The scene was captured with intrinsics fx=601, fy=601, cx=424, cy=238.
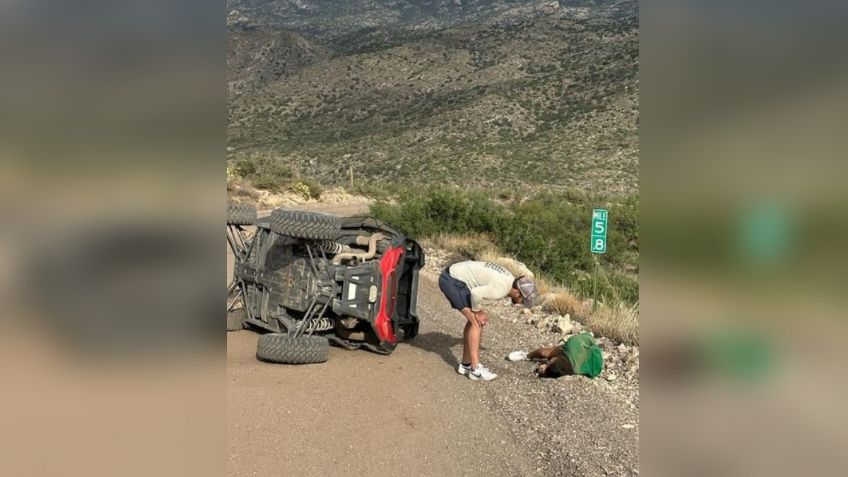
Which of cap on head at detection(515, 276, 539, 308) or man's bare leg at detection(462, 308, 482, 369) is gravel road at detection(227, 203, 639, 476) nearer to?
man's bare leg at detection(462, 308, 482, 369)

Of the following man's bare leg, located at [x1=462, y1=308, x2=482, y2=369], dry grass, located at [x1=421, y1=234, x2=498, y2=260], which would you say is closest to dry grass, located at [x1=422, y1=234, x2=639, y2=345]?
dry grass, located at [x1=421, y1=234, x2=498, y2=260]

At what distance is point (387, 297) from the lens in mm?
7020

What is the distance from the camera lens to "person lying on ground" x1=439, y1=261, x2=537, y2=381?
675 cm

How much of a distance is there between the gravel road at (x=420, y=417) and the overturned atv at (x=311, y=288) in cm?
25

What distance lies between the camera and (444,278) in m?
7.11

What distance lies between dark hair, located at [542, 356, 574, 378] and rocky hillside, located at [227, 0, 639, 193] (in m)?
19.4

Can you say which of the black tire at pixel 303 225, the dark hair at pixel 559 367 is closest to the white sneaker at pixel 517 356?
the dark hair at pixel 559 367

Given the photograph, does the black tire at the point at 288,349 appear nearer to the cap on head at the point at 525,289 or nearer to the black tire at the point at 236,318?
the black tire at the point at 236,318

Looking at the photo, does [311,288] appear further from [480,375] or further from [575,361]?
[575,361]

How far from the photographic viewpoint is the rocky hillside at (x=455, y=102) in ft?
139

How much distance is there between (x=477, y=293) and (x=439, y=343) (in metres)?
1.67
